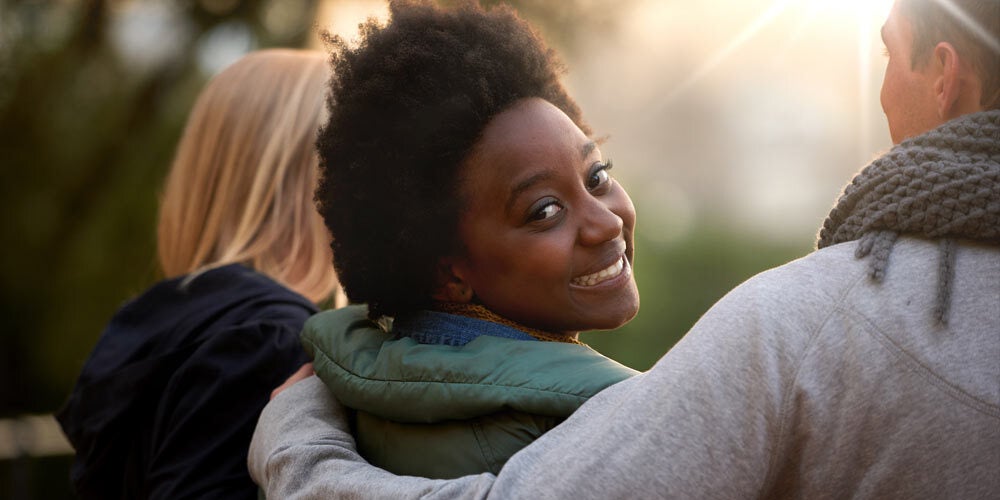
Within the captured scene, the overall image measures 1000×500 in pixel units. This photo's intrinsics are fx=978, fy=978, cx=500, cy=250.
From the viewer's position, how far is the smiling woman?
1872 millimetres

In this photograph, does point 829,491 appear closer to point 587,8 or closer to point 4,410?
point 587,8

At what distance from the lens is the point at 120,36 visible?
7043 mm

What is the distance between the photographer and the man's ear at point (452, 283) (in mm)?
2018

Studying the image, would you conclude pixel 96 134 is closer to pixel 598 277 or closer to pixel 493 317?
pixel 493 317

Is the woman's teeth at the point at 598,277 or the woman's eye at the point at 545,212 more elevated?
the woman's eye at the point at 545,212

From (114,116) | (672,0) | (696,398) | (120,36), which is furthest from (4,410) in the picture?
(696,398)

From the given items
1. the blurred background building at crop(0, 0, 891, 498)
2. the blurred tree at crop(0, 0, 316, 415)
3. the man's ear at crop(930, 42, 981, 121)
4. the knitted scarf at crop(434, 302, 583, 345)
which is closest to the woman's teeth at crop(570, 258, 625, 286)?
the knitted scarf at crop(434, 302, 583, 345)

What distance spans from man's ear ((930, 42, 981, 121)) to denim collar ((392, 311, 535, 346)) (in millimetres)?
860

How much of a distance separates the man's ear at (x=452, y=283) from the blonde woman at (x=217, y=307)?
693 mm

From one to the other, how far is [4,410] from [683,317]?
4.98 m

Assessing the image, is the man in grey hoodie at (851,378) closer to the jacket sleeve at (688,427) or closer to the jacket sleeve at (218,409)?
the jacket sleeve at (688,427)

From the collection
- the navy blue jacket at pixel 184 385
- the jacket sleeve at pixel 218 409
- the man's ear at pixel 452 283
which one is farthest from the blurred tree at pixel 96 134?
the man's ear at pixel 452 283

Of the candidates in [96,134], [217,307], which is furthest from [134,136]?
[217,307]

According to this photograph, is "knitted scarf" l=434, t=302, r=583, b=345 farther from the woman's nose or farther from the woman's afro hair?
the woman's nose
